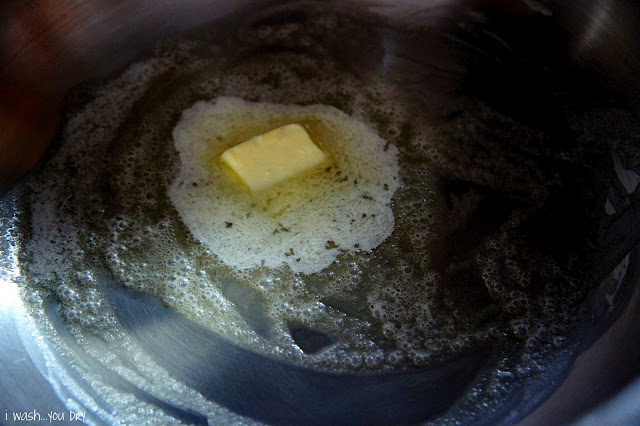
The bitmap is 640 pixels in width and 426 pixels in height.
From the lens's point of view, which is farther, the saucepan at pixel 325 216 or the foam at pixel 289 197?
the foam at pixel 289 197

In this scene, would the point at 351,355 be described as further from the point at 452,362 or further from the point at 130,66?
the point at 130,66

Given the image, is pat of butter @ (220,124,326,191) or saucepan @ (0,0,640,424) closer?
saucepan @ (0,0,640,424)

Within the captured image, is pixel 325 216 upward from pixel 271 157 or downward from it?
downward

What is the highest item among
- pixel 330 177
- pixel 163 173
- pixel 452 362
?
pixel 163 173

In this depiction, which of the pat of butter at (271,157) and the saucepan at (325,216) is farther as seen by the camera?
the pat of butter at (271,157)

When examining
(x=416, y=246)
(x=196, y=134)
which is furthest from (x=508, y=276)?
(x=196, y=134)
